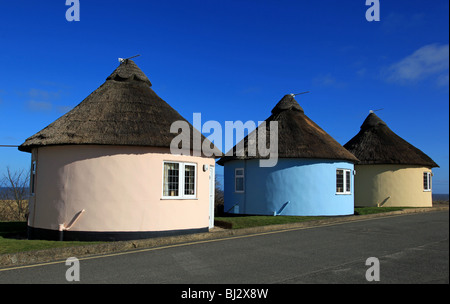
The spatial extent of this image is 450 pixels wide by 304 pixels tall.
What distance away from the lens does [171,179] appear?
14375 mm

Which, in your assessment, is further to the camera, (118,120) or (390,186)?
(390,186)

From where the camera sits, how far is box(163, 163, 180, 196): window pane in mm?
14219

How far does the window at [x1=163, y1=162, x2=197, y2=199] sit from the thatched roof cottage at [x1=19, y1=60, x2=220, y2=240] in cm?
3

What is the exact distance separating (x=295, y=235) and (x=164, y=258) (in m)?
5.47

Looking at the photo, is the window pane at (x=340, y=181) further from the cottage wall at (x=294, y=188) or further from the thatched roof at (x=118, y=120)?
the thatched roof at (x=118, y=120)

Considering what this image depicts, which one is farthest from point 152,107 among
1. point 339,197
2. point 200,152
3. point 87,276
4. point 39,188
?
point 339,197

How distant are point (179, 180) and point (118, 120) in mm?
2897

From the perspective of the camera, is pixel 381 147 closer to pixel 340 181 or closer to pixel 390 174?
pixel 390 174

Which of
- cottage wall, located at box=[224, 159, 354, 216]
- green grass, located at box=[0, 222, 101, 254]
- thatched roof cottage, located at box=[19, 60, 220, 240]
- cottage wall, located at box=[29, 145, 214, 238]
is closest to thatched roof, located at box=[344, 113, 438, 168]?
cottage wall, located at box=[224, 159, 354, 216]

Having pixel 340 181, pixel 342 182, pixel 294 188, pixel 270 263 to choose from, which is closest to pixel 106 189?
pixel 270 263

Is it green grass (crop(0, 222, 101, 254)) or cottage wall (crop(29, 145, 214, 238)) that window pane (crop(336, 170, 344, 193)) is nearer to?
cottage wall (crop(29, 145, 214, 238))

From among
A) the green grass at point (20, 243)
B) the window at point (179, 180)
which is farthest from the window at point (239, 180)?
the green grass at point (20, 243)

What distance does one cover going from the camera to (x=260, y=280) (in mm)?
7645

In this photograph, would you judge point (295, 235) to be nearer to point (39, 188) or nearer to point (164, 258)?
point (164, 258)
